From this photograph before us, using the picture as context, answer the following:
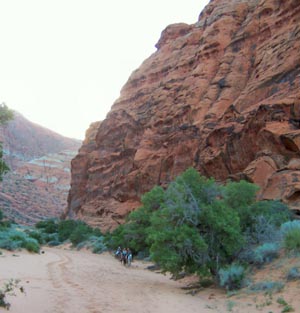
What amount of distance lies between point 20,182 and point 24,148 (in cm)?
3510

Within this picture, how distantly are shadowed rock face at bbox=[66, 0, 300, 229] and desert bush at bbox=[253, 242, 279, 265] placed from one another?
709 centimetres

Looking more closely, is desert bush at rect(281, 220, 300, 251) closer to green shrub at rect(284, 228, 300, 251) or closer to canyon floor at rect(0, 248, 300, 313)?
green shrub at rect(284, 228, 300, 251)

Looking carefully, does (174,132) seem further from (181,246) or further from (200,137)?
(181,246)

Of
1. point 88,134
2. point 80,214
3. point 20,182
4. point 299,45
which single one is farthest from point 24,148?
point 299,45

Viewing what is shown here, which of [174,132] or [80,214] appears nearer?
[174,132]

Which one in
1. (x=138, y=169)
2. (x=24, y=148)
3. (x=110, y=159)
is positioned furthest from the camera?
(x=24, y=148)

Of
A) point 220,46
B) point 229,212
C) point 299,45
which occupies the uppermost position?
point 220,46

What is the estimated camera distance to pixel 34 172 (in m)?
114

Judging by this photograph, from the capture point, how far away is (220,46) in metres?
37.4

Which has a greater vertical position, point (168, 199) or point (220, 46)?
point (220, 46)

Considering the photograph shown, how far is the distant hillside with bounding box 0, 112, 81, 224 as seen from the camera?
83.1 metres

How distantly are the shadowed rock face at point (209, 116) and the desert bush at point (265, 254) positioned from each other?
23.3 feet

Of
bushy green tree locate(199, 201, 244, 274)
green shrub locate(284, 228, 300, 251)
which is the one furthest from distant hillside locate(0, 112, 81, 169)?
green shrub locate(284, 228, 300, 251)

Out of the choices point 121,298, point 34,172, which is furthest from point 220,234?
point 34,172
